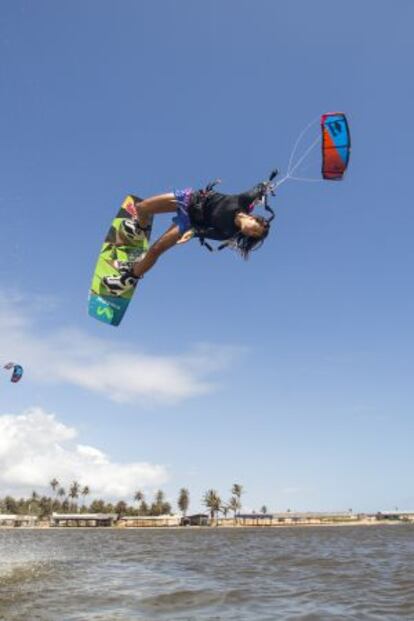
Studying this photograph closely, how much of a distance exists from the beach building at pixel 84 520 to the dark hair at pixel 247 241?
148501 mm

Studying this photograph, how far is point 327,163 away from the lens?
357 inches

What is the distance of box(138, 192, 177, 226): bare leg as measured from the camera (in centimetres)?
1071

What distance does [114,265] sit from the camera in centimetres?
1336

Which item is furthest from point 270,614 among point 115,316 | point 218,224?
point 218,224

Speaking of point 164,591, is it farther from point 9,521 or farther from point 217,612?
point 9,521

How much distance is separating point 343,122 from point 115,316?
6.39 metres

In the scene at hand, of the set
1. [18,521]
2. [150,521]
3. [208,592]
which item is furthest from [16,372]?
[18,521]

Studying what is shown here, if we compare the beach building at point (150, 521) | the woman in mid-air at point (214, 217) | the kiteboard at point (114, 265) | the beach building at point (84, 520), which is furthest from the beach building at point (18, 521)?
the woman in mid-air at point (214, 217)

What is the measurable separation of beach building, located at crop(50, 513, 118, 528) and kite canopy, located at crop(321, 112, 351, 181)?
150089 millimetres

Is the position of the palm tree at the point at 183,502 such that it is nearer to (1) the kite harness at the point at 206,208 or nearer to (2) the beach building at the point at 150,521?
(2) the beach building at the point at 150,521

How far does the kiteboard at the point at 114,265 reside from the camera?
13.0 metres

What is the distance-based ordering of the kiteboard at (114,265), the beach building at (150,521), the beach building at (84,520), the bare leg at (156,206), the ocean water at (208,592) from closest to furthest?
1. the bare leg at (156,206)
2. the kiteboard at (114,265)
3. the ocean water at (208,592)
4. the beach building at (84,520)
5. the beach building at (150,521)

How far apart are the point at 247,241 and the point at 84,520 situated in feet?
520

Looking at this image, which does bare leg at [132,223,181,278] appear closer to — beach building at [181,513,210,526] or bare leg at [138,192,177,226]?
bare leg at [138,192,177,226]
